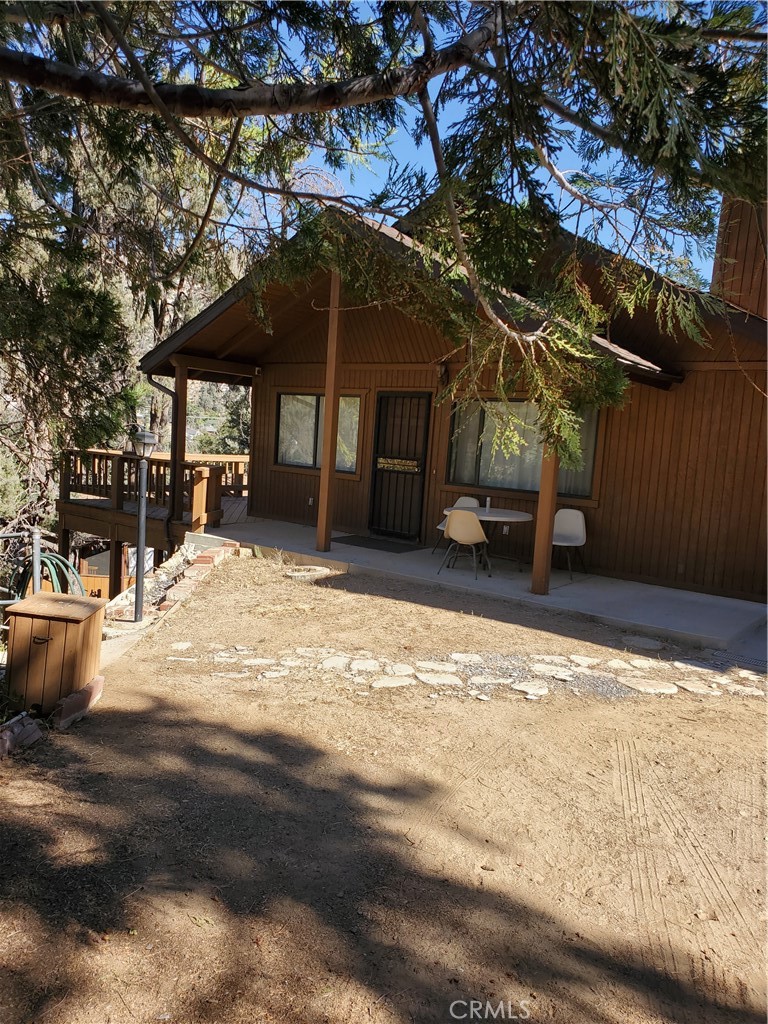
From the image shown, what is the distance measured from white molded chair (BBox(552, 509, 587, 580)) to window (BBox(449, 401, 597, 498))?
1.07 feet

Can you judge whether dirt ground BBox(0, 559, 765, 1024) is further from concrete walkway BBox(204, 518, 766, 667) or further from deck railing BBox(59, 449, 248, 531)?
deck railing BBox(59, 449, 248, 531)

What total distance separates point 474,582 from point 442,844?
5.19 m

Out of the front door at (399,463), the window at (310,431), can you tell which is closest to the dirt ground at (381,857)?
the front door at (399,463)

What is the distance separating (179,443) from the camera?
415 inches

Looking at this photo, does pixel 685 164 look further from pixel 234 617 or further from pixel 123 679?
pixel 234 617

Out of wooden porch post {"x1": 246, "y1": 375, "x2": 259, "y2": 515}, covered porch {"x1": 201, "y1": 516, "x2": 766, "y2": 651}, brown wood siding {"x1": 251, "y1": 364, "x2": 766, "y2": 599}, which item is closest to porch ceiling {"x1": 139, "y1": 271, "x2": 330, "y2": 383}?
wooden porch post {"x1": 246, "y1": 375, "x2": 259, "y2": 515}

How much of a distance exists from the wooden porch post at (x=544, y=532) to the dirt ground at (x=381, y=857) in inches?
108

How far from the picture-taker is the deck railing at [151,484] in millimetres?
10367

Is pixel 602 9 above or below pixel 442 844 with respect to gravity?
above

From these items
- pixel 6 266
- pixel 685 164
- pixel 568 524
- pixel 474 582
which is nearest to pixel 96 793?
pixel 6 266

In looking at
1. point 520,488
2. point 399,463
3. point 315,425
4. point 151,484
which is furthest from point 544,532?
point 151,484

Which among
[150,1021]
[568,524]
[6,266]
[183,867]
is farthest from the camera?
[568,524]

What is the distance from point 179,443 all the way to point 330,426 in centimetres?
278

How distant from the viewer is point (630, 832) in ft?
10.2
